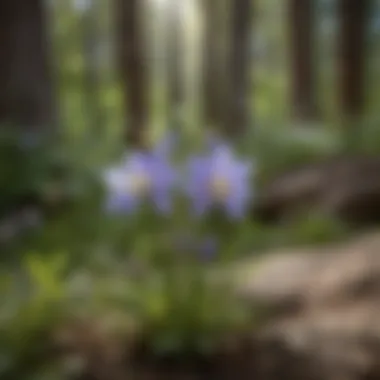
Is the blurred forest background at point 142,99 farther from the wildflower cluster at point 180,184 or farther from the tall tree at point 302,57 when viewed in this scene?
the wildflower cluster at point 180,184

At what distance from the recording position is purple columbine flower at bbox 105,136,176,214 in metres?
1.43

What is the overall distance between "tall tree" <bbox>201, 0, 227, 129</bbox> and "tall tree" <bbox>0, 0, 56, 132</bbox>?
6.63 ft

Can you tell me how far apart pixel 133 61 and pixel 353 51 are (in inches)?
51.5

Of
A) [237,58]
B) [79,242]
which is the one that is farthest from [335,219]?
[237,58]

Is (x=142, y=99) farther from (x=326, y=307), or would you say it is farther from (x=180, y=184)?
(x=326, y=307)

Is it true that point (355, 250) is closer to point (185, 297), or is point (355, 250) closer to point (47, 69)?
point (185, 297)

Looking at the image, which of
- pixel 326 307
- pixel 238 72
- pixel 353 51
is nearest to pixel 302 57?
pixel 353 51

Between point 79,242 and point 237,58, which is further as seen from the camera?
point 237,58

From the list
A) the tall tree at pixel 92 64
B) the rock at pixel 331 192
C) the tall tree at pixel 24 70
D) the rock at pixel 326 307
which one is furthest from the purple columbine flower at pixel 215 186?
the tall tree at pixel 92 64

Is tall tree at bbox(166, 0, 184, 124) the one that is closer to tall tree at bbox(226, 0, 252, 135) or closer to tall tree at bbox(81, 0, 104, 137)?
tall tree at bbox(226, 0, 252, 135)

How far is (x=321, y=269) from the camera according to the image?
147 centimetres

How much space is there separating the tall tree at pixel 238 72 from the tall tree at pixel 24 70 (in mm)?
1957

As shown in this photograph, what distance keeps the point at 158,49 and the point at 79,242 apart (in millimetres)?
6181

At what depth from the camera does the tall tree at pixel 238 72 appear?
16.7 feet
